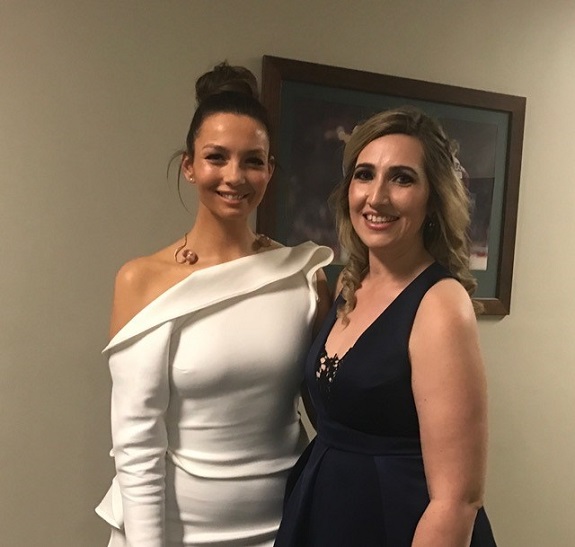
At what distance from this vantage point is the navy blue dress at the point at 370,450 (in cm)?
116

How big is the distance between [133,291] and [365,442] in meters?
0.52

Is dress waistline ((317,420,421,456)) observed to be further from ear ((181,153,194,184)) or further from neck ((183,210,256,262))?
ear ((181,153,194,184))

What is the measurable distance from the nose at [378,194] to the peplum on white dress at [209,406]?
25 cm

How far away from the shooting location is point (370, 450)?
1.20 meters

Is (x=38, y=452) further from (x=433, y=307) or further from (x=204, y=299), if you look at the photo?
(x=433, y=307)

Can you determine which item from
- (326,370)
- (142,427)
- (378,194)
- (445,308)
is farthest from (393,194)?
(142,427)

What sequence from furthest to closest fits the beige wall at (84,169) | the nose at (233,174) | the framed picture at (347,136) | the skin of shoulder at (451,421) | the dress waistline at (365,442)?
1. the framed picture at (347,136)
2. the beige wall at (84,169)
3. the nose at (233,174)
4. the dress waistline at (365,442)
5. the skin of shoulder at (451,421)

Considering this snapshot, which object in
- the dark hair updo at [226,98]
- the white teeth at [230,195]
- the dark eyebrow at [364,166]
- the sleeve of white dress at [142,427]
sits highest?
the dark hair updo at [226,98]

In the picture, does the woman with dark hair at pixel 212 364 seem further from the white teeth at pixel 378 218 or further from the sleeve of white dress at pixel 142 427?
the white teeth at pixel 378 218

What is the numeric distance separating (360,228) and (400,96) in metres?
0.81

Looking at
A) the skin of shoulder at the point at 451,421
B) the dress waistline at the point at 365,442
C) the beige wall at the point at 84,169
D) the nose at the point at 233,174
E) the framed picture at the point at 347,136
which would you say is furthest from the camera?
the framed picture at the point at 347,136

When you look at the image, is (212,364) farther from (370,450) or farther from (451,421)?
(451,421)

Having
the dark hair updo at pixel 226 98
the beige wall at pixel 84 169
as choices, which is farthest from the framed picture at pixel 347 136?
the dark hair updo at pixel 226 98

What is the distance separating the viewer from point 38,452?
1.64 m
